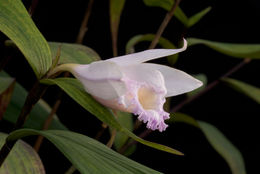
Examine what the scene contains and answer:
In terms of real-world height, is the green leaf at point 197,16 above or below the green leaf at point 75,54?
above

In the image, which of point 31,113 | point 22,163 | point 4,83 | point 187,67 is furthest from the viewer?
point 187,67

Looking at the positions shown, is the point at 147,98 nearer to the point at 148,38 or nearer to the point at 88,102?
the point at 88,102

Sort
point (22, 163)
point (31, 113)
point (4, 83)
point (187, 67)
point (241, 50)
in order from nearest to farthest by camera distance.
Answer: point (22, 163), point (4, 83), point (241, 50), point (31, 113), point (187, 67)

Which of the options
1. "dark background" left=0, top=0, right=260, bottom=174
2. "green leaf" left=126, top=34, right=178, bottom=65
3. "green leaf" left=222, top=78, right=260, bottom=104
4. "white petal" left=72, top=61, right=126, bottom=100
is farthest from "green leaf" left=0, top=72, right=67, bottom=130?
"white petal" left=72, top=61, right=126, bottom=100

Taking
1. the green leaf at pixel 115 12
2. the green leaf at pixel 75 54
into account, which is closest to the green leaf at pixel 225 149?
the green leaf at pixel 115 12

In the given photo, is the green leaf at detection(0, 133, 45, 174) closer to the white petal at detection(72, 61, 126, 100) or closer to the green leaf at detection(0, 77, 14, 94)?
the green leaf at detection(0, 77, 14, 94)

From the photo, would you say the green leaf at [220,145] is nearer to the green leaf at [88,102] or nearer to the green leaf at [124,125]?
the green leaf at [124,125]

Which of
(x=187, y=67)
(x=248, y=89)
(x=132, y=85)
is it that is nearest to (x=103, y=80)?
(x=132, y=85)
